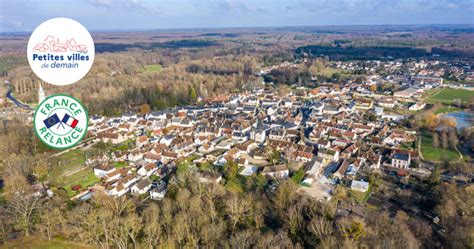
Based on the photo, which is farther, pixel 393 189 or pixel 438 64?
pixel 438 64

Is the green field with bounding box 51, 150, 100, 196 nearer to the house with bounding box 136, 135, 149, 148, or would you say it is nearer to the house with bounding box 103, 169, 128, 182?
the house with bounding box 103, 169, 128, 182

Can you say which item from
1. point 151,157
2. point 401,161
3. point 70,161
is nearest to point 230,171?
point 151,157

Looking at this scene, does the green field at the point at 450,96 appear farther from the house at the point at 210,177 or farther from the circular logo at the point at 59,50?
the circular logo at the point at 59,50

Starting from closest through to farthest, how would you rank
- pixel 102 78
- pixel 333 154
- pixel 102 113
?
pixel 333 154
pixel 102 113
pixel 102 78

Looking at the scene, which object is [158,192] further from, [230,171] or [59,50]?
[59,50]

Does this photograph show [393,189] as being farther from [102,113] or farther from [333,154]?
[102,113]

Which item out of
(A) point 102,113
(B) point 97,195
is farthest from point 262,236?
(A) point 102,113
